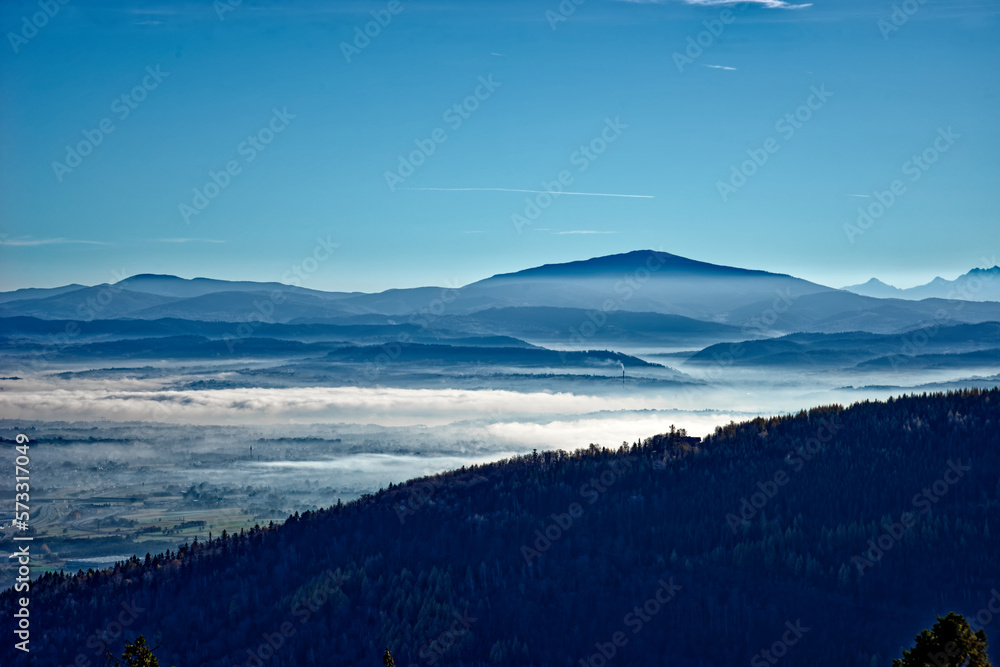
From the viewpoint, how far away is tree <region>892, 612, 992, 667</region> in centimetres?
6544

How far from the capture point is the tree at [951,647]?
215 ft

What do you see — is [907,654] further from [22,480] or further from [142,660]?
[22,480]

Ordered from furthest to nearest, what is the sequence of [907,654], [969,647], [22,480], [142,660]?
[22,480], [142,660], [907,654], [969,647]

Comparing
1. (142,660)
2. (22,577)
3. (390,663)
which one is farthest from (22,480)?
(390,663)

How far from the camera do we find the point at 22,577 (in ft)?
395

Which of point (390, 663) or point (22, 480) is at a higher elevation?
point (22, 480)

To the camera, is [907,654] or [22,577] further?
[22,577]

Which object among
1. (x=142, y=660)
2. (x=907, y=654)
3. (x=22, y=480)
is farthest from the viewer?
(x=22, y=480)

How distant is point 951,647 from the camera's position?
6588 centimetres

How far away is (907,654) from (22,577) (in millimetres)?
98427

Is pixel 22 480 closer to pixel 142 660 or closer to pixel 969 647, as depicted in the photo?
pixel 142 660

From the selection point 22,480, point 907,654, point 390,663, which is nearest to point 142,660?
point 390,663

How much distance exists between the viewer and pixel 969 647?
65.2 m

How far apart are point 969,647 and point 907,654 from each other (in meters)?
5.28
